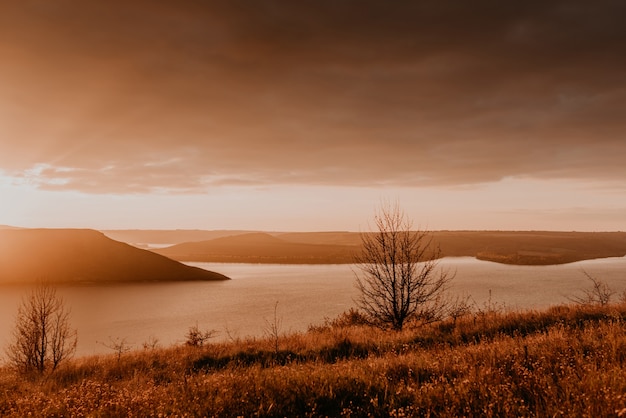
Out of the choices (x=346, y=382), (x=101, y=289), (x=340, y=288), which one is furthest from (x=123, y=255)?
(x=346, y=382)

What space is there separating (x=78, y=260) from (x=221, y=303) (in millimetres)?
51601

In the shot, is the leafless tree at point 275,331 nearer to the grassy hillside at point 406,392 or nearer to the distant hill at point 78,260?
the grassy hillside at point 406,392

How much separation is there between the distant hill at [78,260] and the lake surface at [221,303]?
26.3ft

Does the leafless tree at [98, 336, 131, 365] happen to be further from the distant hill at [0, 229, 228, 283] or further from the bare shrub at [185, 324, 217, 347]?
the distant hill at [0, 229, 228, 283]

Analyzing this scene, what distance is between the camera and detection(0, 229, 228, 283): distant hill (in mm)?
85312

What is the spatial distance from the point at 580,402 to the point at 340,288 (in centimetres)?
6335

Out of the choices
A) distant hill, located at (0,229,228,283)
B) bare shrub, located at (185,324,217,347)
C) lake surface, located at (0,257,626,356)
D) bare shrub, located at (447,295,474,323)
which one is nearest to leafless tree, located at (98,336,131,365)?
lake surface, located at (0,257,626,356)

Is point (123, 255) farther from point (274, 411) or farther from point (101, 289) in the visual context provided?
point (274, 411)

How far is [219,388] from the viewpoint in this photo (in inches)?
233

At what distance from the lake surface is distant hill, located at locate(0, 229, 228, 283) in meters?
8.02

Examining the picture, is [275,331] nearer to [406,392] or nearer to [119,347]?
[119,347]

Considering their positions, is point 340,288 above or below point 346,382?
below

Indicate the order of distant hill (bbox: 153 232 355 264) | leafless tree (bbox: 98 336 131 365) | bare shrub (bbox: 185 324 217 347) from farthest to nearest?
1. distant hill (bbox: 153 232 355 264)
2. bare shrub (bbox: 185 324 217 347)
3. leafless tree (bbox: 98 336 131 365)

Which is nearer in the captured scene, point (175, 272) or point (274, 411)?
point (274, 411)
